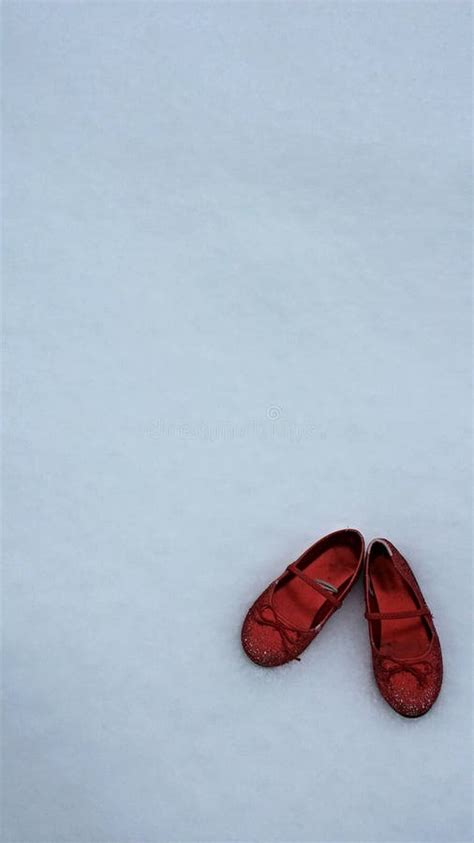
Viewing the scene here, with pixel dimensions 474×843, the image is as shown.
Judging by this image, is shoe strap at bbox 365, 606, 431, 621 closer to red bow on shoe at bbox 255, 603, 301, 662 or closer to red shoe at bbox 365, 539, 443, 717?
red shoe at bbox 365, 539, 443, 717

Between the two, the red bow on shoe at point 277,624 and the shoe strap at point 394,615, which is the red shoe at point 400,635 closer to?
the shoe strap at point 394,615

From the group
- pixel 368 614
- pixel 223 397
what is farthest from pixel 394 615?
pixel 223 397

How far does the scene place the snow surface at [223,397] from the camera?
1049 mm

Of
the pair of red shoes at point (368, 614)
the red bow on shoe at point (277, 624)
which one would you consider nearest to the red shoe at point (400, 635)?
the pair of red shoes at point (368, 614)

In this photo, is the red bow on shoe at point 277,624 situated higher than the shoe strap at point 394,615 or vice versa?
the shoe strap at point 394,615

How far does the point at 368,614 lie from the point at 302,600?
0.38 ft

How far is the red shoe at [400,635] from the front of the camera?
100 cm

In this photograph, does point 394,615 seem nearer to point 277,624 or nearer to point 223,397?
point 277,624

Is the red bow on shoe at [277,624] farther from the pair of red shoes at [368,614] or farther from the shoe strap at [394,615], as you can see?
the shoe strap at [394,615]

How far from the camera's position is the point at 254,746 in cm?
105

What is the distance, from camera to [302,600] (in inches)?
42.3

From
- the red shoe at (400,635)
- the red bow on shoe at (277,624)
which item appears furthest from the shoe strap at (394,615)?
the red bow on shoe at (277,624)

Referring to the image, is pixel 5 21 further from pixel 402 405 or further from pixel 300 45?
pixel 402 405

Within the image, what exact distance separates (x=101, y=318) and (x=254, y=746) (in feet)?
2.54
